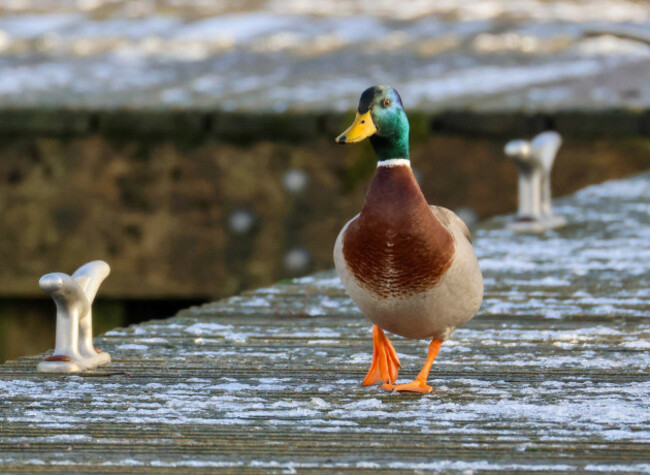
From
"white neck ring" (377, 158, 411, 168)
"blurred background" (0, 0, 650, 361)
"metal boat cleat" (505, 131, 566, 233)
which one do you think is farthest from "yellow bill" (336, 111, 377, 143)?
"blurred background" (0, 0, 650, 361)

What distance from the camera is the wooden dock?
2619mm

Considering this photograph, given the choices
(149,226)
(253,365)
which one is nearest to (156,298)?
(149,226)

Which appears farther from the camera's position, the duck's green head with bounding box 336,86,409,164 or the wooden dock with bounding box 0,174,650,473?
the duck's green head with bounding box 336,86,409,164

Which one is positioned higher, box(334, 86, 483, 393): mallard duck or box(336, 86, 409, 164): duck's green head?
box(336, 86, 409, 164): duck's green head

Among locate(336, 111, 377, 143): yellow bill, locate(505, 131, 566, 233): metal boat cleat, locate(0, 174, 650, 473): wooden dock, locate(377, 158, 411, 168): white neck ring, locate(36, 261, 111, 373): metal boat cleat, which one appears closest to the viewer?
locate(0, 174, 650, 473): wooden dock

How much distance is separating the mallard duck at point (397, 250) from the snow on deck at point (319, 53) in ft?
18.3

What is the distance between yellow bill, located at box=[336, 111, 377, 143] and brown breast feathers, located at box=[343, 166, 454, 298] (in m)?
0.13

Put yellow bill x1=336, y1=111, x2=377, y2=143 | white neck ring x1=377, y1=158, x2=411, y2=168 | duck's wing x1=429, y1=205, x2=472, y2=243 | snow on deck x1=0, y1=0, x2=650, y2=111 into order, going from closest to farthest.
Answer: yellow bill x1=336, y1=111, x2=377, y2=143 < white neck ring x1=377, y1=158, x2=411, y2=168 < duck's wing x1=429, y1=205, x2=472, y2=243 < snow on deck x1=0, y1=0, x2=650, y2=111

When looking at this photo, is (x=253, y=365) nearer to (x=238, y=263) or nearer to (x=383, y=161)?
(x=383, y=161)

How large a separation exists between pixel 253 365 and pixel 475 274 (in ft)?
2.57

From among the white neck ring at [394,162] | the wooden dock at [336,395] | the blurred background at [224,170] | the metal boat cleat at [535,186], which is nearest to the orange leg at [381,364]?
the wooden dock at [336,395]

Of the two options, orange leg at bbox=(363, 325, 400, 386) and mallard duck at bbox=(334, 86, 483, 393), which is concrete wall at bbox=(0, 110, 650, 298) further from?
mallard duck at bbox=(334, 86, 483, 393)

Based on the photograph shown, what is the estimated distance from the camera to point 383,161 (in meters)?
3.18

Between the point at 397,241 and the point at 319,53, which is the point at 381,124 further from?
the point at 319,53
